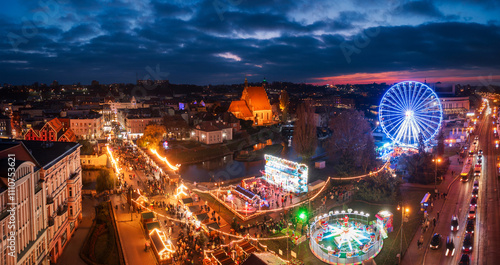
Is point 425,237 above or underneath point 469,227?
underneath

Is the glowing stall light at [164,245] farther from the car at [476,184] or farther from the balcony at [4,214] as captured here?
the car at [476,184]

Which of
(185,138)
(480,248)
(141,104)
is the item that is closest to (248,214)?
Result: (480,248)

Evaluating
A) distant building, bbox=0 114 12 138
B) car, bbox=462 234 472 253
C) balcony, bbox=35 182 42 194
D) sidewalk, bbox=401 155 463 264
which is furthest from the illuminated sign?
distant building, bbox=0 114 12 138

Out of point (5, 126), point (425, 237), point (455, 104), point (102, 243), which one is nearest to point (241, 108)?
point (5, 126)

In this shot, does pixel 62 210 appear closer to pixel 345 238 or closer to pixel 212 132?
pixel 345 238

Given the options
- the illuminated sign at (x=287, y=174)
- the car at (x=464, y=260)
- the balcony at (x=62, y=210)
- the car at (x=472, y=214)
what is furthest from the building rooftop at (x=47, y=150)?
the car at (x=472, y=214)

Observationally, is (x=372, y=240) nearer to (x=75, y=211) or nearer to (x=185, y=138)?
(x=75, y=211)
